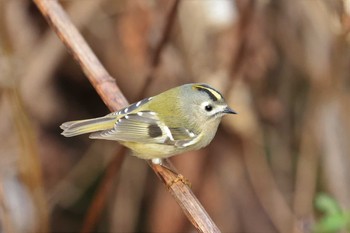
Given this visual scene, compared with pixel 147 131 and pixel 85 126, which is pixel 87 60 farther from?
pixel 147 131

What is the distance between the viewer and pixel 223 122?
416cm

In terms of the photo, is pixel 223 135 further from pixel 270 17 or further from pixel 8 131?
pixel 8 131

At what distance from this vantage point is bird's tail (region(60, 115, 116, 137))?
2.53 metres

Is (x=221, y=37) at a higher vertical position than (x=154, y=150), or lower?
higher

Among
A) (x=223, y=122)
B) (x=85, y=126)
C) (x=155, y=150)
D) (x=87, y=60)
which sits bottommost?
(x=155, y=150)

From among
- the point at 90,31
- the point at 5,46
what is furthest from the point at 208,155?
the point at 5,46

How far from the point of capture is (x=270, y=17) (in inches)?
161

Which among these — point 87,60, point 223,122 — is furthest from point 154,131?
point 223,122

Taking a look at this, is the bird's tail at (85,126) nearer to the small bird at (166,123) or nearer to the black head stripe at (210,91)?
the small bird at (166,123)

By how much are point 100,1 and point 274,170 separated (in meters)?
1.68

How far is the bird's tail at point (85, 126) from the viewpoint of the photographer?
2.53 metres

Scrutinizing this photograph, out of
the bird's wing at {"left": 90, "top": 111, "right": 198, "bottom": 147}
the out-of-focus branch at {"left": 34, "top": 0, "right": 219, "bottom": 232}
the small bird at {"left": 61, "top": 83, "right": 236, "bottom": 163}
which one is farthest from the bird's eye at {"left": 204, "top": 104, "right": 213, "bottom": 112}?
the out-of-focus branch at {"left": 34, "top": 0, "right": 219, "bottom": 232}

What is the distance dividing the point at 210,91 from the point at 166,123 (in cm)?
25

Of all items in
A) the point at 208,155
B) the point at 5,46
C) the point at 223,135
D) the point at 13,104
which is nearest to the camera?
the point at 5,46
